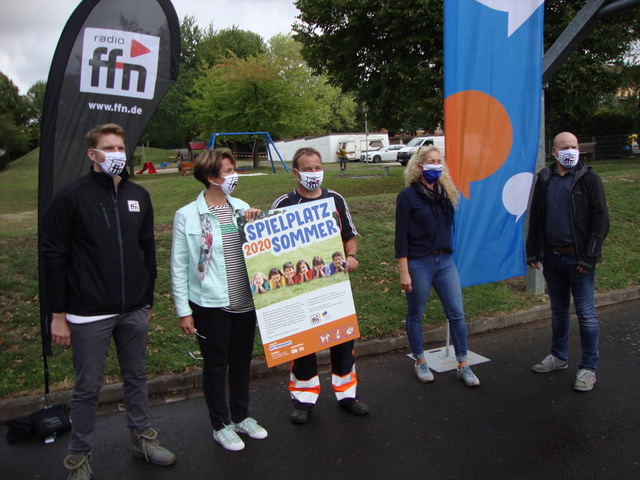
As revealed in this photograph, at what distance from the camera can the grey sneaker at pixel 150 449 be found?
11.7 ft

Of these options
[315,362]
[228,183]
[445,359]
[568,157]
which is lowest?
[445,359]

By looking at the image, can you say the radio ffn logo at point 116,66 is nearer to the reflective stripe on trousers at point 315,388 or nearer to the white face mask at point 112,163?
the white face mask at point 112,163

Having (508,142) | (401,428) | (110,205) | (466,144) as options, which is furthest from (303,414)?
(508,142)

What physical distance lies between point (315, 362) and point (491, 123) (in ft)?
9.41

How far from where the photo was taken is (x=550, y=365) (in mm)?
4984

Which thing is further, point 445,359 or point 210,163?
point 445,359

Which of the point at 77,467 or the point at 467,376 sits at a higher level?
the point at 467,376

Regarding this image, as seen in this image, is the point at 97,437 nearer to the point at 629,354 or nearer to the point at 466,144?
the point at 466,144

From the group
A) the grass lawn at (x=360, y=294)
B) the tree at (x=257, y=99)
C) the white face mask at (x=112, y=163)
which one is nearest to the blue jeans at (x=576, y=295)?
the grass lawn at (x=360, y=294)

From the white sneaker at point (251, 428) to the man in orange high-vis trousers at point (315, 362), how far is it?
0.30 m

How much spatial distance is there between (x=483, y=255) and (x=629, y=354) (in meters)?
1.74

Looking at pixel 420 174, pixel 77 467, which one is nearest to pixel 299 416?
pixel 77 467

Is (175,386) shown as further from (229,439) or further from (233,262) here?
(233,262)

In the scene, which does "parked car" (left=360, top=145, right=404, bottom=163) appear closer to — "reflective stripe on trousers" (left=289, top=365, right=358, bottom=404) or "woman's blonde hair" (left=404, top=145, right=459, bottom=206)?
"woman's blonde hair" (left=404, top=145, right=459, bottom=206)
